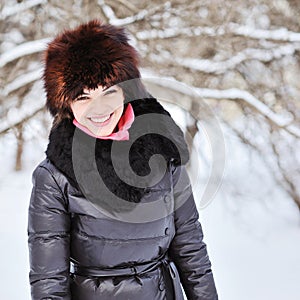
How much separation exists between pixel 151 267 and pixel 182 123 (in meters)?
1.96

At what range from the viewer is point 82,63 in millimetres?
1192

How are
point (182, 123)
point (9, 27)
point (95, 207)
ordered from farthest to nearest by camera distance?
point (182, 123) < point (9, 27) < point (95, 207)

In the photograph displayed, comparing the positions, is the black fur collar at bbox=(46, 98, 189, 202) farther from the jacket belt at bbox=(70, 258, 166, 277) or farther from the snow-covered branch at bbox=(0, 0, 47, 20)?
the snow-covered branch at bbox=(0, 0, 47, 20)

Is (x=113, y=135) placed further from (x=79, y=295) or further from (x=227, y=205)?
(x=227, y=205)

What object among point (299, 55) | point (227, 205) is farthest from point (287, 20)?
point (227, 205)

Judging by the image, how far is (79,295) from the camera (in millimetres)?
1260

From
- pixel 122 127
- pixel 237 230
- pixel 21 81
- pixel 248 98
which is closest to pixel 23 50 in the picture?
pixel 21 81

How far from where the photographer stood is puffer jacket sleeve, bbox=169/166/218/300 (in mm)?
1355

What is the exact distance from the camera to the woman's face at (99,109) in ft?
3.99

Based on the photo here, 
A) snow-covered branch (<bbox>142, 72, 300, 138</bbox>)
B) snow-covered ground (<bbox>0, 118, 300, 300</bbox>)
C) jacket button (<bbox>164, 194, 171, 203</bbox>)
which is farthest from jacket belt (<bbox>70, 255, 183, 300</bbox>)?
snow-covered branch (<bbox>142, 72, 300, 138</bbox>)

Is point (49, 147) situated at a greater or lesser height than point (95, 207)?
greater

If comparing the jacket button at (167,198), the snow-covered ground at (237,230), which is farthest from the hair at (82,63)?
the snow-covered ground at (237,230)

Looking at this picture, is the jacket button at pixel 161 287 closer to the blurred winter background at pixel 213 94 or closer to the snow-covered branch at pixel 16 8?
the blurred winter background at pixel 213 94

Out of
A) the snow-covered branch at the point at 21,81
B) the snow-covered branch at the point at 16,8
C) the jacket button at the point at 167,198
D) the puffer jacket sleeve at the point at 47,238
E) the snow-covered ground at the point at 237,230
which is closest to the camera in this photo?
the puffer jacket sleeve at the point at 47,238
